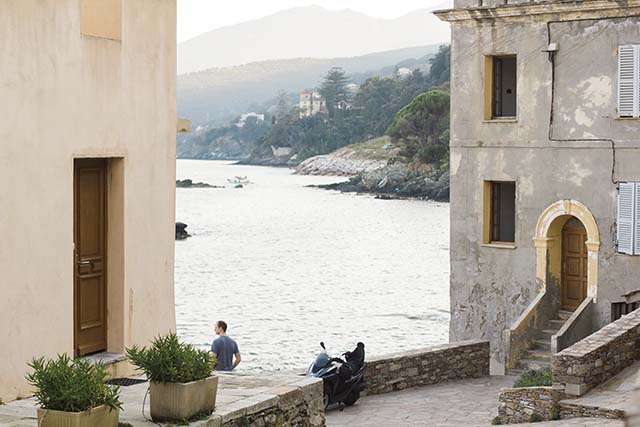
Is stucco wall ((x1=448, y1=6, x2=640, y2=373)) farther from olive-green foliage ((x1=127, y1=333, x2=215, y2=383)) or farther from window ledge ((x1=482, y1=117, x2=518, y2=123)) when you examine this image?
olive-green foliage ((x1=127, y1=333, x2=215, y2=383))

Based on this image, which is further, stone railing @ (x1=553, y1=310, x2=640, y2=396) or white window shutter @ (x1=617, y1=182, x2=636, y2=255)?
white window shutter @ (x1=617, y1=182, x2=636, y2=255)

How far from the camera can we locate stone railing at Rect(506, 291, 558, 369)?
21.6 metres

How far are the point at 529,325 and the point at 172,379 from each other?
14.6 m

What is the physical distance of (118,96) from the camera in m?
10.6

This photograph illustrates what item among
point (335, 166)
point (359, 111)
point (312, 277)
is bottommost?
point (312, 277)

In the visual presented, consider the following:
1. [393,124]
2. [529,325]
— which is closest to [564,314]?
[529,325]

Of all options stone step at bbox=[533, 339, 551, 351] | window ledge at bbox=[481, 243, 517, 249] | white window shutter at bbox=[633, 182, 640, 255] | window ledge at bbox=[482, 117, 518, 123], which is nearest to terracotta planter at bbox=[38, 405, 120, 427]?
stone step at bbox=[533, 339, 551, 351]

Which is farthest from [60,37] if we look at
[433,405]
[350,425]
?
[433,405]

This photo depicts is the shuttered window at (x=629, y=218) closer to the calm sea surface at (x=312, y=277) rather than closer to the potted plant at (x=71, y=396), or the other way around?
the calm sea surface at (x=312, y=277)

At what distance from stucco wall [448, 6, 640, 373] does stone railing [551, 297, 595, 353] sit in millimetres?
220

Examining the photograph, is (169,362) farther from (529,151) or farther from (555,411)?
(529,151)

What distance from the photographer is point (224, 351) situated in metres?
16.1

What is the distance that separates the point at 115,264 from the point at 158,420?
2628 millimetres

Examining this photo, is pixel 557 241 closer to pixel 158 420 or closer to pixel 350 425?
pixel 350 425
